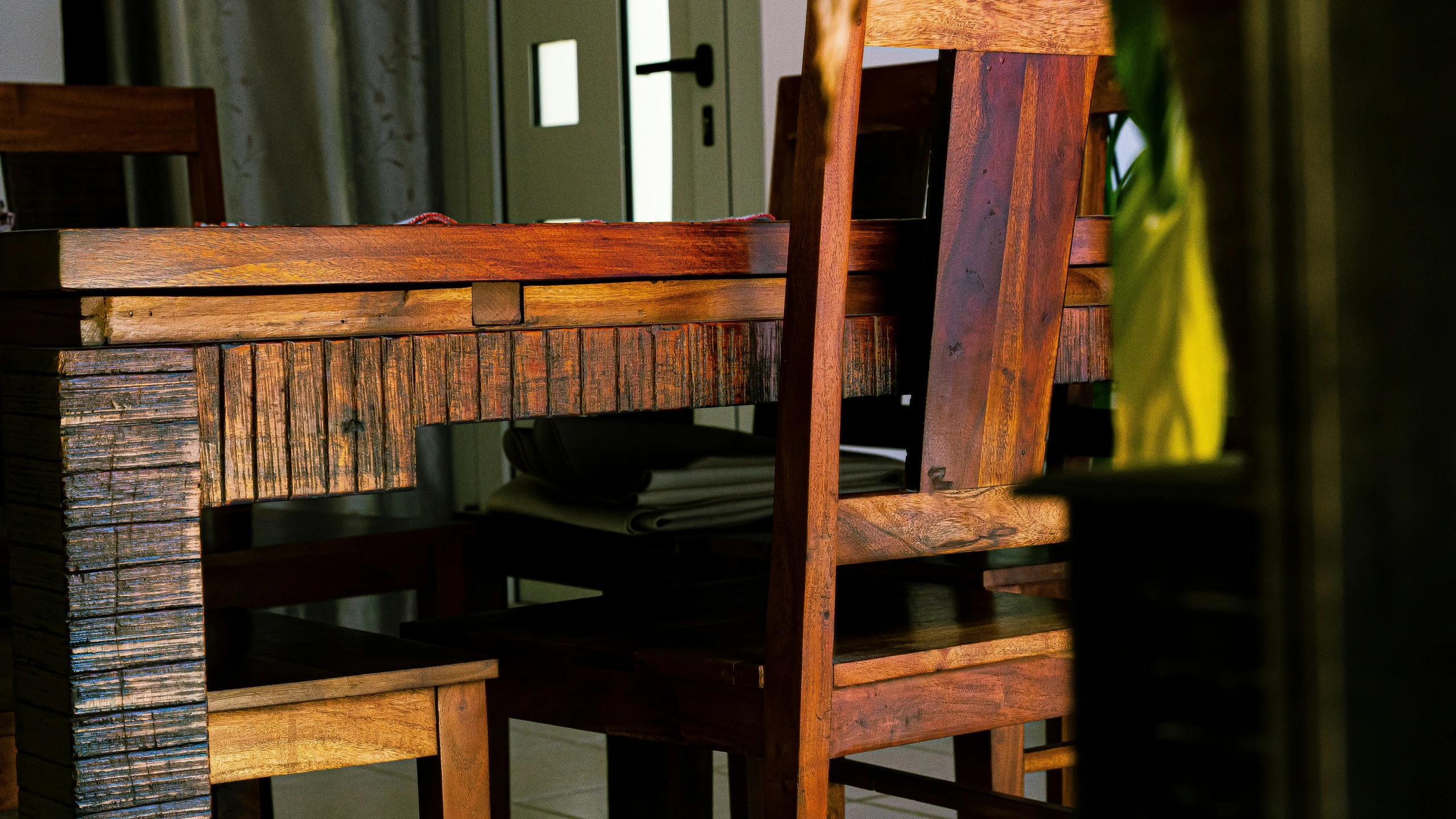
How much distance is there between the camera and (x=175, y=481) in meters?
0.85

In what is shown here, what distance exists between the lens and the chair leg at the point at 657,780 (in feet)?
4.65

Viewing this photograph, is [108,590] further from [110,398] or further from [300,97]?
[300,97]

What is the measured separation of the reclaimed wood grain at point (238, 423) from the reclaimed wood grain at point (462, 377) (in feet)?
0.39

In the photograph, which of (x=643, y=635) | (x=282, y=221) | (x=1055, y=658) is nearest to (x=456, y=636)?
(x=643, y=635)

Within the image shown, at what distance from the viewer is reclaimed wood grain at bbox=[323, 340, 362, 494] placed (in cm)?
89

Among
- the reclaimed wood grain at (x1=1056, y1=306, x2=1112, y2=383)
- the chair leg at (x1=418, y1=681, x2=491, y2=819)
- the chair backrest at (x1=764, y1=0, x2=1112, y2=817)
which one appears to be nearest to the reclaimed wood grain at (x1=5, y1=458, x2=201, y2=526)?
the chair leg at (x1=418, y1=681, x2=491, y2=819)

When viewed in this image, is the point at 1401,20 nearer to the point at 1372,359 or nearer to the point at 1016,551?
the point at 1372,359

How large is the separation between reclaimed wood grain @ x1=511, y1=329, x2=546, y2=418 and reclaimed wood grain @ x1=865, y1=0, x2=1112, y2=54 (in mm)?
278

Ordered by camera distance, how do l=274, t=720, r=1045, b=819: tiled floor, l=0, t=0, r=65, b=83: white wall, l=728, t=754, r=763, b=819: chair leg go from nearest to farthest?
l=728, t=754, r=763, b=819: chair leg → l=274, t=720, r=1045, b=819: tiled floor → l=0, t=0, r=65, b=83: white wall

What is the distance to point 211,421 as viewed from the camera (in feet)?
2.83

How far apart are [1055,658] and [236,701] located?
0.54 metres

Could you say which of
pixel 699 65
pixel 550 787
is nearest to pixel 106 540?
pixel 550 787

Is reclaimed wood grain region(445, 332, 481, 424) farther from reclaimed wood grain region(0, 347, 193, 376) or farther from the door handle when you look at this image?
the door handle

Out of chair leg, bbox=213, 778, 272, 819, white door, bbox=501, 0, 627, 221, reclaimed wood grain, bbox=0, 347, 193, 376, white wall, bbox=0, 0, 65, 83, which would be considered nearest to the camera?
reclaimed wood grain, bbox=0, 347, 193, 376
